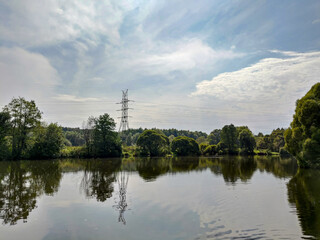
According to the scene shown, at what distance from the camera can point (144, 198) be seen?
1505 centimetres

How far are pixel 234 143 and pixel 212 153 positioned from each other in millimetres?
10423

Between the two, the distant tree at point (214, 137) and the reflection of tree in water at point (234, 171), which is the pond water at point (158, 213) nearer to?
the reflection of tree in water at point (234, 171)

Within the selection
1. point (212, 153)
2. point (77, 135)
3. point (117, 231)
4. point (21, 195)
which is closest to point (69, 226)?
point (117, 231)

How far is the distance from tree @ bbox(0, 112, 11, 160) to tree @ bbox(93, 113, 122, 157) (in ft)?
73.5

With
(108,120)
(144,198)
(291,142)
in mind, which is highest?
(108,120)

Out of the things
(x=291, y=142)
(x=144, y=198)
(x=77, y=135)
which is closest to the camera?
(x=144, y=198)

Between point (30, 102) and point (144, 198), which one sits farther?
point (30, 102)

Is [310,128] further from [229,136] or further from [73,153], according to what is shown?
[229,136]

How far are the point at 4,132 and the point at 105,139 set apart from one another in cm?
2583

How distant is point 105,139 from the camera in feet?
221

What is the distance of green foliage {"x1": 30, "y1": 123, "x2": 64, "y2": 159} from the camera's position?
54.6m

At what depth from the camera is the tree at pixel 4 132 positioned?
48.4 meters

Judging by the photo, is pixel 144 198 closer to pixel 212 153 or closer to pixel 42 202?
pixel 42 202

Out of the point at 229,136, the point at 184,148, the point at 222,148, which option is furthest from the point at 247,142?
the point at 184,148
